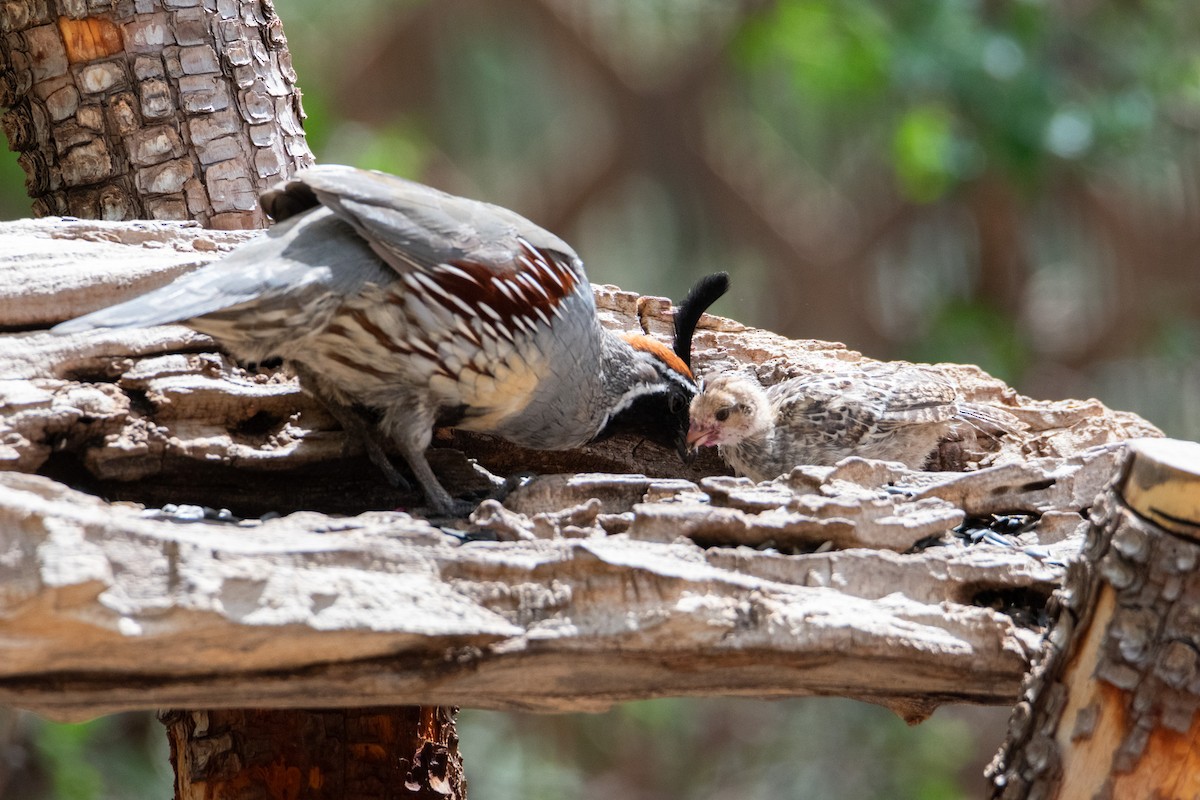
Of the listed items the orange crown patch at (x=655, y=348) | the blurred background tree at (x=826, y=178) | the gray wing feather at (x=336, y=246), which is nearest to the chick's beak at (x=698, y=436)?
the orange crown patch at (x=655, y=348)

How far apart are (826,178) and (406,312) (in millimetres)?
3902

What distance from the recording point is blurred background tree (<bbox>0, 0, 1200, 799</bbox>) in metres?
5.13

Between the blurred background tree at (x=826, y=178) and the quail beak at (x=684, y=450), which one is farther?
the blurred background tree at (x=826, y=178)

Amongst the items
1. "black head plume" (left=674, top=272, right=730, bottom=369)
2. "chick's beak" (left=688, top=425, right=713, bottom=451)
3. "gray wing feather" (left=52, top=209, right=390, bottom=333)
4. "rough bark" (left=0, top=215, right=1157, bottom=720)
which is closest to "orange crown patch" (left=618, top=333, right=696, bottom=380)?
"black head plume" (left=674, top=272, right=730, bottom=369)

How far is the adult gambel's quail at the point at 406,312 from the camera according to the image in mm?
1893

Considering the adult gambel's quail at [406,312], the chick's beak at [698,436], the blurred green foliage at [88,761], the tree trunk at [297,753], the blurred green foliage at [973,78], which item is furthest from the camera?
the blurred green foliage at [973,78]

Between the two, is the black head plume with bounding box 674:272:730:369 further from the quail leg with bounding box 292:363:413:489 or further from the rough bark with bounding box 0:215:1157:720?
the quail leg with bounding box 292:363:413:489

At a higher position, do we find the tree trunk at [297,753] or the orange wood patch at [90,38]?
the orange wood patch at [90,38]

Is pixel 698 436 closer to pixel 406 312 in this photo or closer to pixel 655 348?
pixel 655 348

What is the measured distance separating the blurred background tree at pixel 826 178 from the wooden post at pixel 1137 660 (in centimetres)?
368

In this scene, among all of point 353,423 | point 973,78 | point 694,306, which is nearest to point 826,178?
point 973,78

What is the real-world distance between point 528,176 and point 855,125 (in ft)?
5.03

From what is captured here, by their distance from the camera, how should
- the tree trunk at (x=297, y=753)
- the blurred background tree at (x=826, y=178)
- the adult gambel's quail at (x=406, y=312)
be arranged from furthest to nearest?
the blurred background tree at (x=826, y=178), the tree trunk at (x=297, y=753), the adult gambel's quail at (x=406, y=312)

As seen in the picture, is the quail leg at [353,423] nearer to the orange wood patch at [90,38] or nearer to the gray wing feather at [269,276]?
the gray wing feather at [269,276]
